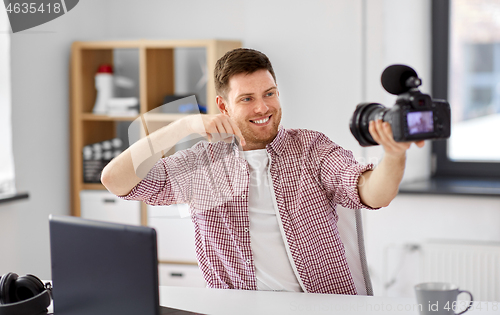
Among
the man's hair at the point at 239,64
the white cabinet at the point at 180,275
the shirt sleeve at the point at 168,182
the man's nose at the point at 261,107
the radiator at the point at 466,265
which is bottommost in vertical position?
the white cabinet at the point at 180,275

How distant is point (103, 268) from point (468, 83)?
2461 mm

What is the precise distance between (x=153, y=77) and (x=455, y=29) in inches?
67.0

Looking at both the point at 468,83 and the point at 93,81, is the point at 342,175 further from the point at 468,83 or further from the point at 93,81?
the point at 93,81

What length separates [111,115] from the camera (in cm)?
306

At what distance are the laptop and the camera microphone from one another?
1.96ft

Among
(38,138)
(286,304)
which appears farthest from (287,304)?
(38,138)

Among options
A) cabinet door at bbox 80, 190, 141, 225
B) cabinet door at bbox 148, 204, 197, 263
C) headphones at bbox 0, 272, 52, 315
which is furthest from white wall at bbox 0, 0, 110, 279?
headphones at bbox 0, 272, 52, 315

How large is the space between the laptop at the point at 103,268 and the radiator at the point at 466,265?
1871mm

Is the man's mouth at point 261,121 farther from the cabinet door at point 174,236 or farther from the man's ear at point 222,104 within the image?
the cabinet door at point 174,236

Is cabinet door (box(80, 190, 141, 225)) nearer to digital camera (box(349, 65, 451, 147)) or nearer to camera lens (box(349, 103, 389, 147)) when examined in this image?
camera lens (box(349, 103, 389, 147))

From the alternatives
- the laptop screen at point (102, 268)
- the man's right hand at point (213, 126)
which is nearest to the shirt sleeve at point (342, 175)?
the man's right hand at point (213, 126)

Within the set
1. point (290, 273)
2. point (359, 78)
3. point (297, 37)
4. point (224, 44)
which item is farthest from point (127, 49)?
point (290, 273)

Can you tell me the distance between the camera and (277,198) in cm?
155

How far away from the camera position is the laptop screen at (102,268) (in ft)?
3.08
